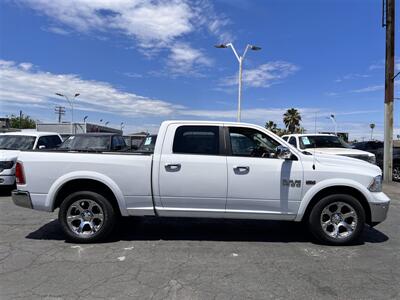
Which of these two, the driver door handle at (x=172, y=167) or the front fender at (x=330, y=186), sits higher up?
the driver door handle at (x=172, y=167)

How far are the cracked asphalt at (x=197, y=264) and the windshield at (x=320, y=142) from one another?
704 cm

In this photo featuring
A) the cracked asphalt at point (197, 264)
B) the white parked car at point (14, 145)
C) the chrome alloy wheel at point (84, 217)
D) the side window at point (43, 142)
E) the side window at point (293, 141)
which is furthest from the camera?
the side window at point (293, 141)

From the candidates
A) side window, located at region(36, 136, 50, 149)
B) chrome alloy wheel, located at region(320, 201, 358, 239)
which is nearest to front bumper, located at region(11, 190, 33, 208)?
chrome alloy wheel, located at region(320, 201, 358, 239)

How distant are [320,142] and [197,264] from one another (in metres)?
10.4

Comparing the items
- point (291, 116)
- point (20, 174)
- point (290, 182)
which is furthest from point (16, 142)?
point (291, 116)

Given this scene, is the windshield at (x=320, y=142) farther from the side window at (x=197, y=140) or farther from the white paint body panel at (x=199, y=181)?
the side window at (x=197, y=140)

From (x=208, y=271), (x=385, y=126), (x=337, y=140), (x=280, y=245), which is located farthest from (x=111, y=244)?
(x=385, y=126)

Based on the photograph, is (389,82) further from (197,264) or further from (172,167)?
(197,264)

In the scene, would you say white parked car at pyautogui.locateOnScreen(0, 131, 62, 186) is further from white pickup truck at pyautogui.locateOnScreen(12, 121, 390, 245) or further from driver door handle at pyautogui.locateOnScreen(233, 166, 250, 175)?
driver door handle at pyautogui.locateOnScreen(233, 166, 250, 175)

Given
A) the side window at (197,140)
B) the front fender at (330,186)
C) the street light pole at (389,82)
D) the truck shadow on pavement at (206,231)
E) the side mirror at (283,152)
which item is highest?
the street light pole at (389,82)

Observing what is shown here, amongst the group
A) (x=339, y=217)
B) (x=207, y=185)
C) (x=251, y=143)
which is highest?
(x=251, y=143)

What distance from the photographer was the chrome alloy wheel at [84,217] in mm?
6137

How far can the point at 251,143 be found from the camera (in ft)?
20.5

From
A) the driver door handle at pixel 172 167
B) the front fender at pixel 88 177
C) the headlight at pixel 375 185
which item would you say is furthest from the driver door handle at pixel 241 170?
the headlight at pixel 375 185
